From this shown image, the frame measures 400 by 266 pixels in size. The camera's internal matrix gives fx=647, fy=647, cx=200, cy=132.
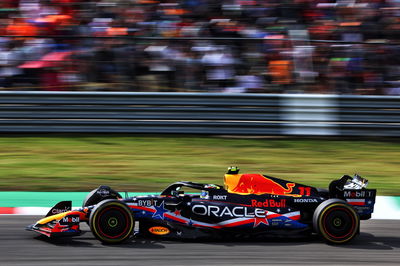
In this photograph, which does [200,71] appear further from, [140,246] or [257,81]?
[140,246]

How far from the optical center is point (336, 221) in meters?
6.21

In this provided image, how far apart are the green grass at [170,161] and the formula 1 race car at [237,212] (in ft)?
8.79

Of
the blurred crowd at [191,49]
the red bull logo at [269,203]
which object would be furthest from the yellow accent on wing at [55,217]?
the blurred crowd at [191,49]

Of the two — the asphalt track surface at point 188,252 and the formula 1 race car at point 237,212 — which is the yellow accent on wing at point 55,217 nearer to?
the formula 1 race car at point 237,212

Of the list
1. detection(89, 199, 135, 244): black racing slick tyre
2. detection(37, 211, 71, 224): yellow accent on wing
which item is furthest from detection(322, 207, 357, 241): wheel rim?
detection(37, 211, 71, 224): yellow accent on wing

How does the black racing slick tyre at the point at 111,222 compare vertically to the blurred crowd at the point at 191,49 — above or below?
below

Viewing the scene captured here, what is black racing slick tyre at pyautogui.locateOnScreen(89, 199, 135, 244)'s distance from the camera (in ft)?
19.4

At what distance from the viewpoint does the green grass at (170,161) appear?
9.40m

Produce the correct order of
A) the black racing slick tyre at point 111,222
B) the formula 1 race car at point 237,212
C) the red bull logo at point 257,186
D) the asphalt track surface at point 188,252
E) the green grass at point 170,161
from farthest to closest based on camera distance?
the green grass at point 170,161, the red bull logo at point 257,186, the formula 1 race car at point 237,212, the black racing slick tyre at point 111,222, the asphalt track surface at point 188,252

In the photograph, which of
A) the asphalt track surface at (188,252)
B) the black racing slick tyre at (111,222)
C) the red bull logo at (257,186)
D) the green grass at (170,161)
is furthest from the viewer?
the green grass at (170,161)

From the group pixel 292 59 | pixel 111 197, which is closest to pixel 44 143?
pixel 292 59

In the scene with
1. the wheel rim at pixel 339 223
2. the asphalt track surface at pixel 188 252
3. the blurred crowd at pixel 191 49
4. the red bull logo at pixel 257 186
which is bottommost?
the asphalt track surface at pixel 188 252

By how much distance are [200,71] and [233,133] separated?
4.26 ft

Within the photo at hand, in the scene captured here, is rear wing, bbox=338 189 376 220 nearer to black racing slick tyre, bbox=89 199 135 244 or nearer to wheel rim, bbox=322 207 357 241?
wheel rim, bbox=322 207 357 241
